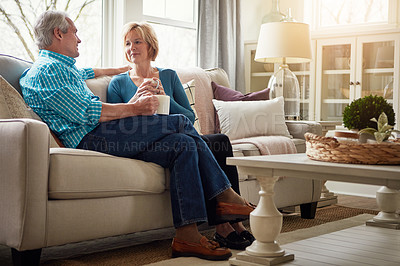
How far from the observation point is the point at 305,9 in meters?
5.00

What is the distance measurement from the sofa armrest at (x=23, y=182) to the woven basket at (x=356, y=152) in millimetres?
975

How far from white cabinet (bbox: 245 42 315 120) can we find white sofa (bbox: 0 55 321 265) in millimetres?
2596

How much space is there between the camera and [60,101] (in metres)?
2.27

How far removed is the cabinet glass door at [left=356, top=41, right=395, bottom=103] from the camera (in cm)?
431

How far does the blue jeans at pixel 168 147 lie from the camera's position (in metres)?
2.26

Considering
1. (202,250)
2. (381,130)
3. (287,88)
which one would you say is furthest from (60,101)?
(287,88)

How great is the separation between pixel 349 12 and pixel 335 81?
2.09 feet

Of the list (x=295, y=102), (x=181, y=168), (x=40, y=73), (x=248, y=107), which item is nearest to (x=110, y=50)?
(x=248, y=107)

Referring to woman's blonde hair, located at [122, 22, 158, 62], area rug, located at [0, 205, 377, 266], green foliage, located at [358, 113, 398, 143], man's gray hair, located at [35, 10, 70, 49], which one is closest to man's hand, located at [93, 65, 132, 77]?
woman's blonde hair, located at [122, 22, 158, 62]

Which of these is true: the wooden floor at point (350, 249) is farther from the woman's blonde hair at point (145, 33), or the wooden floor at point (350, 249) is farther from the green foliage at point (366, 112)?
the woman's blonde hair at point (145, 33)

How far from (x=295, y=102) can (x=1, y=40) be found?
215 centimetres

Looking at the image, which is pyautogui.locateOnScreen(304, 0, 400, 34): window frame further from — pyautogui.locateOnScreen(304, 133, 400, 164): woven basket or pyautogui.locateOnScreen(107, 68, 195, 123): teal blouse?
pyautogui.locateOnScreen(304, 133, 400, 164): woven basket

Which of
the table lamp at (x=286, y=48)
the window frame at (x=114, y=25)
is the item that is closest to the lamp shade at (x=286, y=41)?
the table lamp at (x=286, y=48)

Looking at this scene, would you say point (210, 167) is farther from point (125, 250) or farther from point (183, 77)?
point (183, 77)
